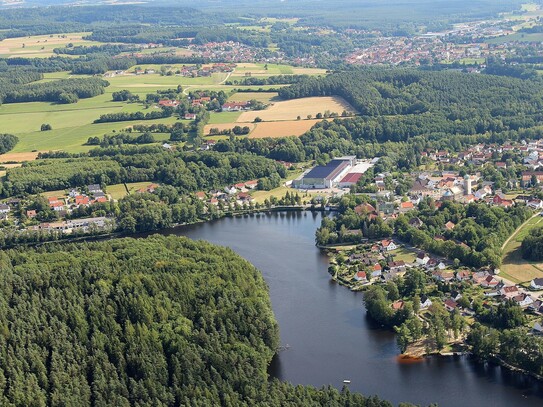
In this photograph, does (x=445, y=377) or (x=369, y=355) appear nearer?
(x=445, y=377)

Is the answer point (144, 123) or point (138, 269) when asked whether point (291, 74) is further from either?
point (138, 269)

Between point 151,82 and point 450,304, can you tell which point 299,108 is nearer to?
point 151,82

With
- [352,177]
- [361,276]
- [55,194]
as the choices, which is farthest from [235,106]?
[361,276]

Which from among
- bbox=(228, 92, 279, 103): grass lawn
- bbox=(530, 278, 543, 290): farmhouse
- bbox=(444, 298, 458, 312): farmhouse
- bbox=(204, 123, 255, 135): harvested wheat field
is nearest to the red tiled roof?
bbox=(204, 123, 255, 135): harvested wheat field

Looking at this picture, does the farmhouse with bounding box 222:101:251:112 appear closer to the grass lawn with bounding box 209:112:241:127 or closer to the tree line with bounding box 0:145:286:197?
the grass lawn with bounding box 209:112:241:127

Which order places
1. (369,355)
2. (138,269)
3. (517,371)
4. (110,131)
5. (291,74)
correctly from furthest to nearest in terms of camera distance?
(291,74), (110,131), (138,269), (369,355), (517,371)

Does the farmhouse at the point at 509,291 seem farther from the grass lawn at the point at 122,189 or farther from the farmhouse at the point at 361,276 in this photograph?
the grass lawn at the point at 122,189

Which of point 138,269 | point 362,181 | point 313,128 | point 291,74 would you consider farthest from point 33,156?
point 291,74

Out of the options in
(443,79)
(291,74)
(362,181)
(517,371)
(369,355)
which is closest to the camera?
(517,371)
